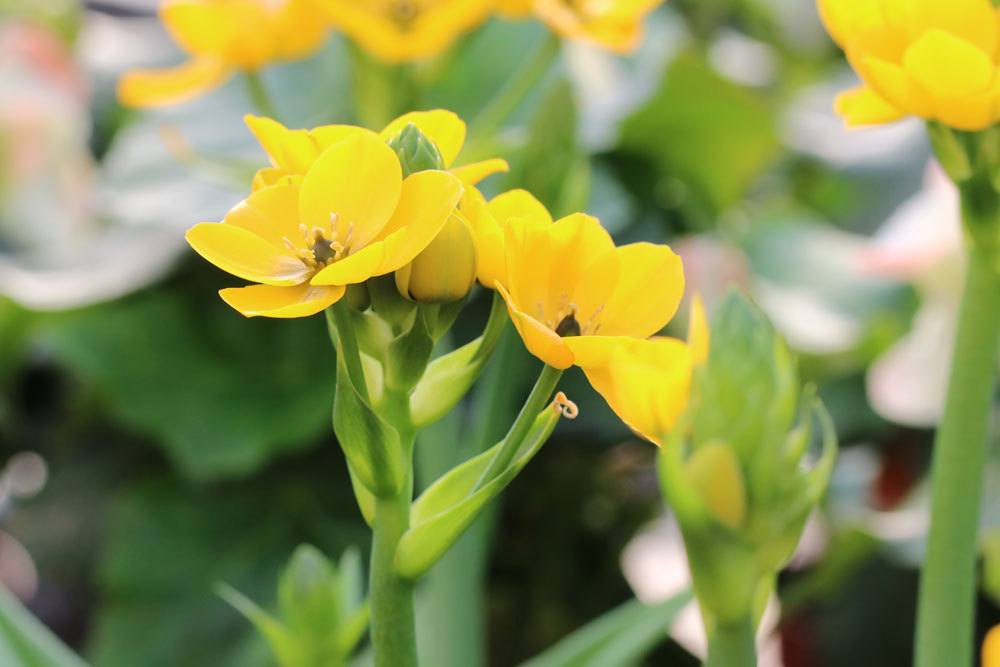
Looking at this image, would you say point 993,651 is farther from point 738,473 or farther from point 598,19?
point 598,19

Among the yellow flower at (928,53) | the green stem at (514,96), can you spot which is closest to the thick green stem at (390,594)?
the yellow flower at (928,53)

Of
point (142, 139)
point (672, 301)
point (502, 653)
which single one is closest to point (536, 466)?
point (502, 653)

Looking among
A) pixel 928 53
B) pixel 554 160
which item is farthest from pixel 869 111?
pixel 554 160

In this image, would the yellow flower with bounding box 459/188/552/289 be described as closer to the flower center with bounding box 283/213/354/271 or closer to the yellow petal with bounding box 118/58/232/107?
the flower center with bounding box 283/213/354/271

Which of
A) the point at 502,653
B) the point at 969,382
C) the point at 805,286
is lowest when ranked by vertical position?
the point at 502,653

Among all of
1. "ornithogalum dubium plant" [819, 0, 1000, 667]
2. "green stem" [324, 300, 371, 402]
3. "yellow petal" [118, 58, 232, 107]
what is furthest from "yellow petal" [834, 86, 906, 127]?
"yellow petal" [118, 58, 232, 107]

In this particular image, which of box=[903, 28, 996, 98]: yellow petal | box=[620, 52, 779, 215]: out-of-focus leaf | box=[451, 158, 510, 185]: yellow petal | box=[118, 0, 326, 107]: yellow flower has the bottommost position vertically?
box=[620, 52, 779, 215]: out-of-focus leaf

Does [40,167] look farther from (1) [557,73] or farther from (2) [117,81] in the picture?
(1) [557,73]
